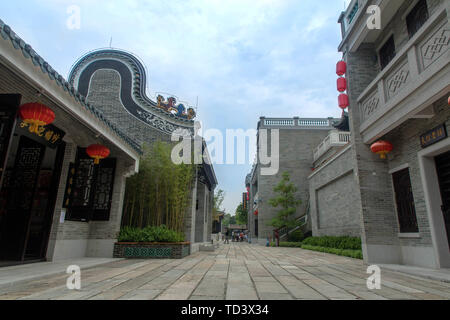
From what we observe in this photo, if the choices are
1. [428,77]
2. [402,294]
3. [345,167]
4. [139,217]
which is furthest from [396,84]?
[139,217]

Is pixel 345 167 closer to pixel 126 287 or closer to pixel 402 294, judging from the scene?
pixel 402 294

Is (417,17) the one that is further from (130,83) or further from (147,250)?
(130,83)

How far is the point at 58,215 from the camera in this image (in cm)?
549

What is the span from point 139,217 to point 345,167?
7.19 metres

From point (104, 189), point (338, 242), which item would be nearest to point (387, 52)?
point (338, 242)

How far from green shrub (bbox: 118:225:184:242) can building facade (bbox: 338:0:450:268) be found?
4466 millimetres

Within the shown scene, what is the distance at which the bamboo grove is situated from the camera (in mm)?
7176

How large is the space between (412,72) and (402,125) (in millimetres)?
1548

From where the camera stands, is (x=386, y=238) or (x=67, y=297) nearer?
(x=67, y=297)

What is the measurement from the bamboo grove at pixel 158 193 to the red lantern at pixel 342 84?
4.52 meters

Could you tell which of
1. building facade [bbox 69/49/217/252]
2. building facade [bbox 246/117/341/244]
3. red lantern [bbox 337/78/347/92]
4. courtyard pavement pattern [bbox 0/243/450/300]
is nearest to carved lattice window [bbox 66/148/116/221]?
building facade [bbox 69/49/217/252]

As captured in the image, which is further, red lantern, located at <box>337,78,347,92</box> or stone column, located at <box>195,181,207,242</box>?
stone column, located at <box>195,181,207,242</box>

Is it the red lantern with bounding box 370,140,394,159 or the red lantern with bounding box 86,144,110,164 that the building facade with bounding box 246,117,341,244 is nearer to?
the red lantern with bounding box 370,140,394,159

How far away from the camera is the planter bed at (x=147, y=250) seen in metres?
6.40
